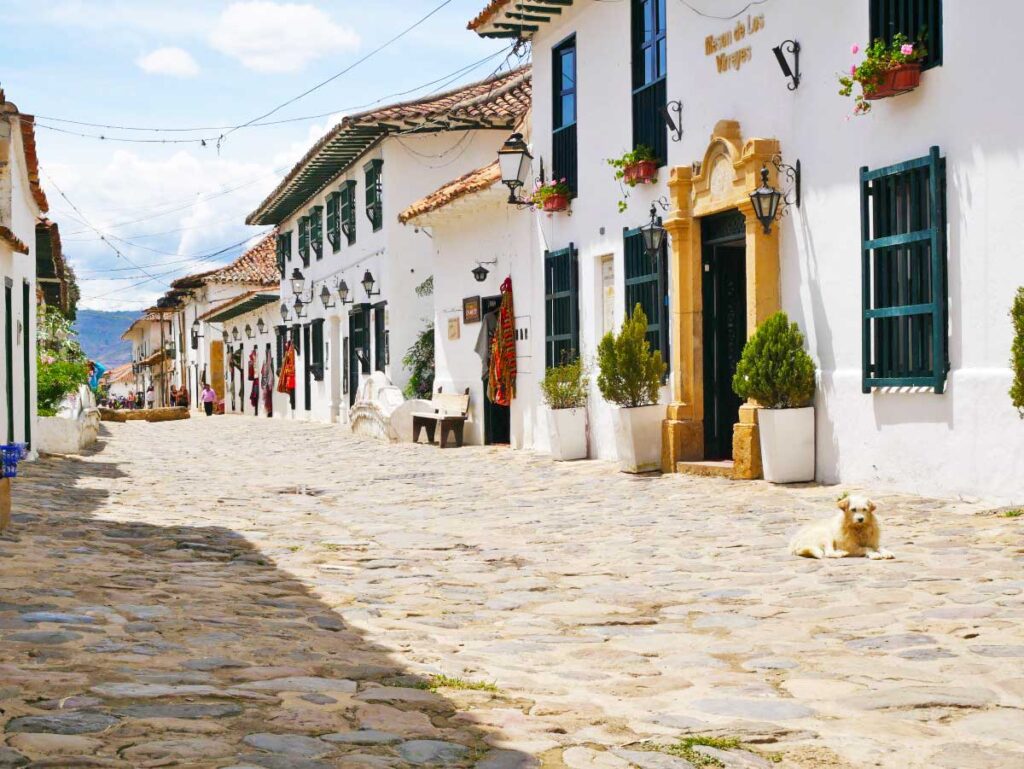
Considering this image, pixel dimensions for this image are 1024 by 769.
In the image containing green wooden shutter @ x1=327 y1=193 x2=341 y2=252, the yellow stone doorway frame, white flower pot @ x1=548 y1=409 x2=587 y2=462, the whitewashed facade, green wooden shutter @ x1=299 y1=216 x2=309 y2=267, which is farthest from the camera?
green wooden shutter @ x1=299 y1=216 x2=309 y2=267

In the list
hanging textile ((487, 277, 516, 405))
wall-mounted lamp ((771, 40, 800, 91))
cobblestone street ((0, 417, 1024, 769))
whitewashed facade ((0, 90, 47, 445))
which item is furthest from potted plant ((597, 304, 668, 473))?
whitewashed facade ((0, 90, 47, 445))

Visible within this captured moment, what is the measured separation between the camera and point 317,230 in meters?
32.4

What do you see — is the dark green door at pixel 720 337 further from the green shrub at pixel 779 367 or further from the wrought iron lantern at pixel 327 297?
the wrought iron lantern at pixel 327 297

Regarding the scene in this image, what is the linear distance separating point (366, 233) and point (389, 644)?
71.0 ft

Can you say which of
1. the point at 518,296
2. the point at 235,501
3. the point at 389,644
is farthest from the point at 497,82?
the point at 389,644

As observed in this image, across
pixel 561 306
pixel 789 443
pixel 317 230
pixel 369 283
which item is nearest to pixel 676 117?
pixel 561 306

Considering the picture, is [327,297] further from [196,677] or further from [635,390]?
[196,677]

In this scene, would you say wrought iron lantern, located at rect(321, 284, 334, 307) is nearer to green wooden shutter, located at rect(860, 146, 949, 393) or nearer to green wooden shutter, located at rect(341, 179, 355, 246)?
green wooden shutter, located at rect(341, 179, 355, 246)

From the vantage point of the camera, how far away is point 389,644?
5.59m

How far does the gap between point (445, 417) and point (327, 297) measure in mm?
11683

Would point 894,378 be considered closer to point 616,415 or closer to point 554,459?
point 616,415

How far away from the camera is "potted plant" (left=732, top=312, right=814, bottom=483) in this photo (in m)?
11.5

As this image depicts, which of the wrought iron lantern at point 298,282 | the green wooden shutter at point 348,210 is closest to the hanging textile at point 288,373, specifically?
the wrought iron lantern at point 298,282

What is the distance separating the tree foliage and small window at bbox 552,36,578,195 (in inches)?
291
